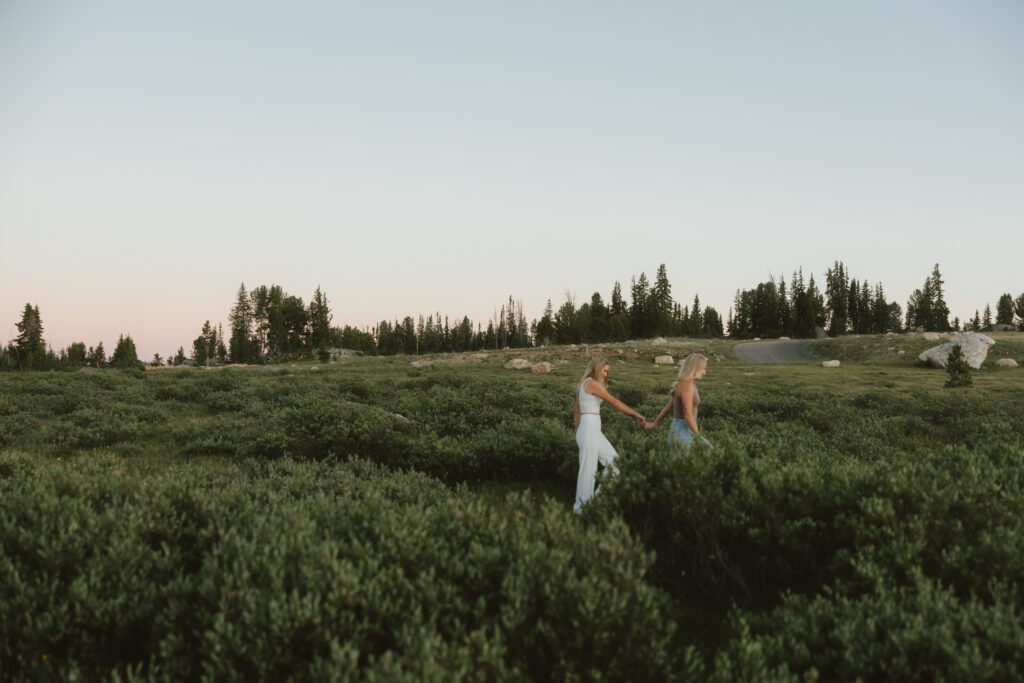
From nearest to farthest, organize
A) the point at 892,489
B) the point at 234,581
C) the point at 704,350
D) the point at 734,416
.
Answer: the point at 234,581
the point at 892,489
the point at 734,416
the point at 704,350

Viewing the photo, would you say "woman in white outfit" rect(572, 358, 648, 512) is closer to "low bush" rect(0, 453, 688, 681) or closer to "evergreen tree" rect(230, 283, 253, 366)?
"low bush" rect(0, 453, 688, 681)

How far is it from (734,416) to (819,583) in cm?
1190

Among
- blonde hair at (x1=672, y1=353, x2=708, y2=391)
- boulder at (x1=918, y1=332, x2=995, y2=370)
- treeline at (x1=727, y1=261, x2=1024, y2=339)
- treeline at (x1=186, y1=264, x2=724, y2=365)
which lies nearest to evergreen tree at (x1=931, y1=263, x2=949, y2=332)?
treeline at (x1=727, y1=261, x2=1024, y2=339)

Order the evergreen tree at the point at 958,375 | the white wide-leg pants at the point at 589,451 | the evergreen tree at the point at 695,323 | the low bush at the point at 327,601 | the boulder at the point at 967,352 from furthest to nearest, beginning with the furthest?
the evergreen tree at the point at 695,323
the boulder at the point at 967,352
the evergreen tree at the point at 958,375
the white wide-leg pants at the point at 589,451
the low bush at the point at 327,601

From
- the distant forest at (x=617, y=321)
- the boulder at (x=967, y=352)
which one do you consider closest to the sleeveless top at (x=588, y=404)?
the boulder at (x=967, y=352)

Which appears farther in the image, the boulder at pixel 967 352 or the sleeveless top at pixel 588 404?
the boulder at pixel 967 352

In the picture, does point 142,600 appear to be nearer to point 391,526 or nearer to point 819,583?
point 391,526

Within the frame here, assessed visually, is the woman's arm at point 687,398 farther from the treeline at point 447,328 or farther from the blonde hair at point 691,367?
the treeline at point 447,328

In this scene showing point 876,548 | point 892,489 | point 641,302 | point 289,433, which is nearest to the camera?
point 876,548

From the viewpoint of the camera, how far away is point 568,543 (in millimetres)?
4738

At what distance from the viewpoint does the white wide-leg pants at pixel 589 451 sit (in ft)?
29.2

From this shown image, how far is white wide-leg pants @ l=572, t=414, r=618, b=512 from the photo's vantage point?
29.2 ft

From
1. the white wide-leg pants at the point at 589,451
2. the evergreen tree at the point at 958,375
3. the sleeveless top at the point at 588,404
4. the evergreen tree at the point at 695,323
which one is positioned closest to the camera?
the white wide-leg pants at the point at 589,451

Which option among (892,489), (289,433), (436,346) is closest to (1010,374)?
(892,489)
